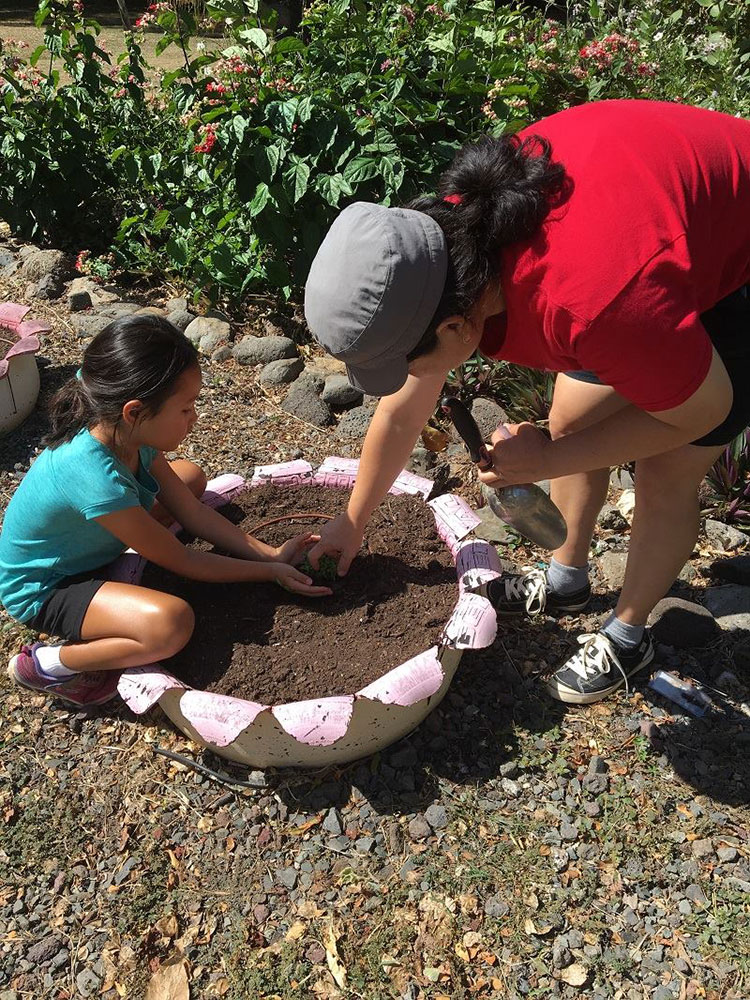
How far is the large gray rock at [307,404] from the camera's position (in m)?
3.19

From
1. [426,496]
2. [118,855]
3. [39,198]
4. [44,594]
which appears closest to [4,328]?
[39,198]

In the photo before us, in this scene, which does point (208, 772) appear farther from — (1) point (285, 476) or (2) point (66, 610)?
(1) point (285, 476)

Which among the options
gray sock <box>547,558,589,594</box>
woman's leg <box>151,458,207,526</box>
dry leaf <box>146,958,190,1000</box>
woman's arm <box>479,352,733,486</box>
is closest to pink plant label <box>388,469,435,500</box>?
gray sock <box>547,558,589,594</box>

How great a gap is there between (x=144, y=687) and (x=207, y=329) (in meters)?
2.16

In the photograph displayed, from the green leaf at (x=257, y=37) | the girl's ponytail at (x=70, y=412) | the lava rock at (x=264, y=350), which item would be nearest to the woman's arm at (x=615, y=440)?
the girl's ponytail at (x=70, y=412)

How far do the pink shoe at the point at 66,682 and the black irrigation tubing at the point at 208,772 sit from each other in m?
0.22

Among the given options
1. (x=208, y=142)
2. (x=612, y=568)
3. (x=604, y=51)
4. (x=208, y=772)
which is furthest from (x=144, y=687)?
(x=604, y=51)

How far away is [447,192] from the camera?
56.8 inches

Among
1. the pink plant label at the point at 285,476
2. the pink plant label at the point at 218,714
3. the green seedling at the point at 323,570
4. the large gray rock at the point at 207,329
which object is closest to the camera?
the pink plant label at the point at 218,714

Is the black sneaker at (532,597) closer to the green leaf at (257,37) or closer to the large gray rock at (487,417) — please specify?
the large gray rock at (487,417)

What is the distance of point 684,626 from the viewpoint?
7.40 ft

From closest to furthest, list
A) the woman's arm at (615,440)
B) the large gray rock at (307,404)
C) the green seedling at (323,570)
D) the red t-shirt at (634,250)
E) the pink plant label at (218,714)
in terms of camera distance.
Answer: the red t-shirt at (634,250) < the woman's arm at (615,440) < the pink plant label at (218,714) < the green seedling at (323,570) < the large gray rock at (307,404)

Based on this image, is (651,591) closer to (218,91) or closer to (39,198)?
(218,91)

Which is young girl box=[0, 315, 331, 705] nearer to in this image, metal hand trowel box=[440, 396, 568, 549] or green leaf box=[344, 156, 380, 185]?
metal hand trowel box=[440, 396, 568, 549]
